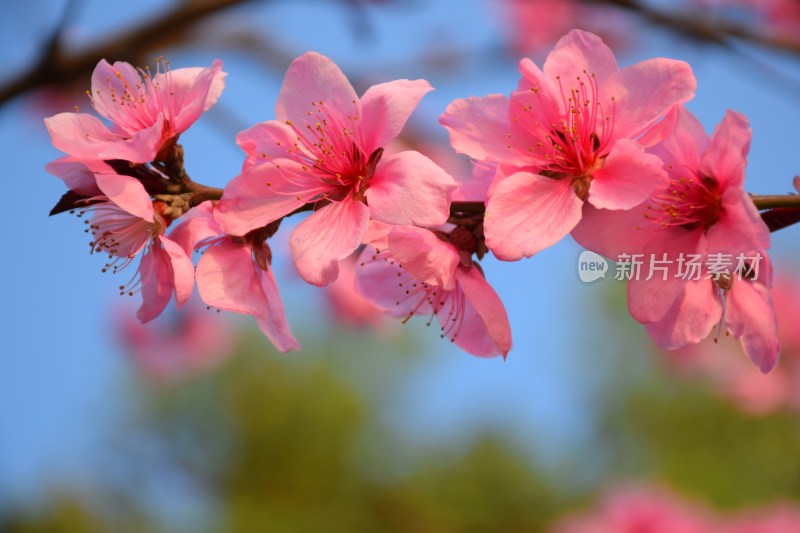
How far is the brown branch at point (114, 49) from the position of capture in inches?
73.2

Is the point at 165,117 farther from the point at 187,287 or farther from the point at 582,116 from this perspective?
the point at 582,116

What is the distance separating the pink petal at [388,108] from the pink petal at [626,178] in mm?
198

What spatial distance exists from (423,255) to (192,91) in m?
0.31

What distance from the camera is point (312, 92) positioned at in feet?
2.83

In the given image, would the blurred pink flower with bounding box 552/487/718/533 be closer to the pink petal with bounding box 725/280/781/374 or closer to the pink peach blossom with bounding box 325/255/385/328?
the pink peach blossom with bounding box 325/255/385/328

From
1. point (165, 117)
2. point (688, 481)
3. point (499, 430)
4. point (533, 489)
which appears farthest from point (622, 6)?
point (499, 430)

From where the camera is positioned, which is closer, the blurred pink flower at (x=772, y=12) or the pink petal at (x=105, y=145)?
the pink petal at (x=105, y=145)

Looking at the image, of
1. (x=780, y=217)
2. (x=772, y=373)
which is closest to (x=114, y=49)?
(x=780, y=217)

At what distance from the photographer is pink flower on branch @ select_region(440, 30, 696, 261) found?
78 centimetres

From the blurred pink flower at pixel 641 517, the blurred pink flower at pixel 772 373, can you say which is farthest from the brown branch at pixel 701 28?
the blurred pink flower at pixel 641 517

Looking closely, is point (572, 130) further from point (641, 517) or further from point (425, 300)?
point (641, 517)

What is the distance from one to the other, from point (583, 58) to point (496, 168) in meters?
0.15

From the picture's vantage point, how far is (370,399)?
1374cm

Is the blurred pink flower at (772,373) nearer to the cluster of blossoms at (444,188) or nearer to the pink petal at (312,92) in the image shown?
the cluster of blossoms at (444,188)
